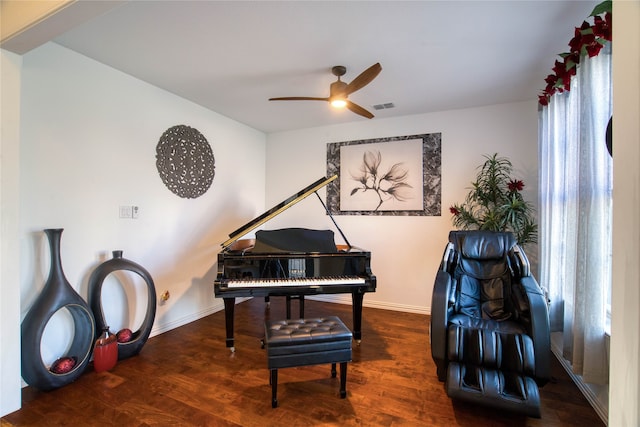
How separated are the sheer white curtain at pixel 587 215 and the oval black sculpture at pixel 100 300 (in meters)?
3.37

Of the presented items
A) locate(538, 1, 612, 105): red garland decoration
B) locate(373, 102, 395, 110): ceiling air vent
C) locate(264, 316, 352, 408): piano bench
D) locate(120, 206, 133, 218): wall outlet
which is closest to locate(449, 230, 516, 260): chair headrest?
locate(538, 1, 612, 105): red garland decoration

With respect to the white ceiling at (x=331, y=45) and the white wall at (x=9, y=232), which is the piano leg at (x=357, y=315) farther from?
the white wall at (x=9, y=232)

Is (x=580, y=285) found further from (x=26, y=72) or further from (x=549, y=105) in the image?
(x=26, y=72)

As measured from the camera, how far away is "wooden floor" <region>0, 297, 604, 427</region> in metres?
1.79

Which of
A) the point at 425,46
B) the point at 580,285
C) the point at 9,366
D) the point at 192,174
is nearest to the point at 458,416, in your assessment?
the point at 580,285

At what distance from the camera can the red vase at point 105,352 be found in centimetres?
229

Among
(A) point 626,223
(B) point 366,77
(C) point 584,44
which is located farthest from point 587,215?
(B) point 366,77

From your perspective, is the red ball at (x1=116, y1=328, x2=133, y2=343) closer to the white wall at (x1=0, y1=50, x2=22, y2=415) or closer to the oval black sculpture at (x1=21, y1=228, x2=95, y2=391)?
the oval black sculpture at (x1=21, y1=228, x2=95, y2=391)

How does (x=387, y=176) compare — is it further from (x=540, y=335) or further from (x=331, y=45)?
(x=540, y=335)

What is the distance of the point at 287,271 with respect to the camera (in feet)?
8.90

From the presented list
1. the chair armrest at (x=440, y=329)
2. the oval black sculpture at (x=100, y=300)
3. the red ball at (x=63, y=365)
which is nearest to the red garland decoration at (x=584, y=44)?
the chair armrest at (x=440, y=329)

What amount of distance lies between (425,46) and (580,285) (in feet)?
6.66

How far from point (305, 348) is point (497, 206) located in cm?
268

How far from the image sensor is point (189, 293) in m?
3.46
